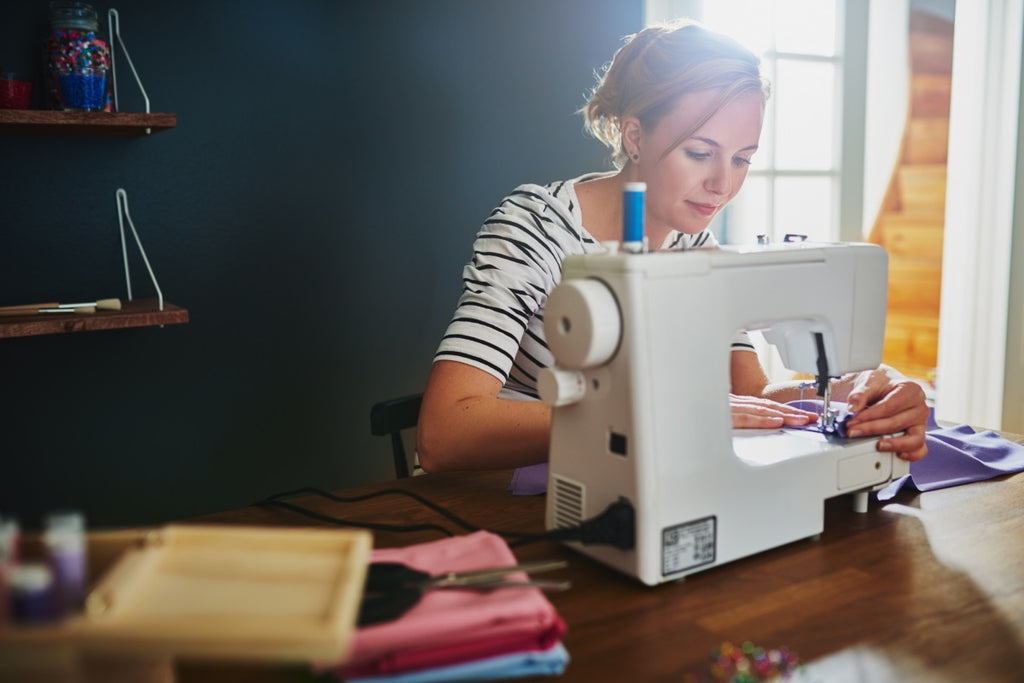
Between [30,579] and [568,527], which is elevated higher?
[30,579]

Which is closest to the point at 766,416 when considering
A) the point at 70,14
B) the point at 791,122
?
the point at 70,14

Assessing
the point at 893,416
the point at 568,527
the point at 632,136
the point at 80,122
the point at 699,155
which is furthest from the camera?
the point at 80,122

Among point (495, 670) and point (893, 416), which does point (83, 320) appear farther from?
point (893, 416)

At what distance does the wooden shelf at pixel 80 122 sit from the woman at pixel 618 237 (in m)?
0.78

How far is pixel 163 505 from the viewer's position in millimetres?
2105

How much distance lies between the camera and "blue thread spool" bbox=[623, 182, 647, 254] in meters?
0.93

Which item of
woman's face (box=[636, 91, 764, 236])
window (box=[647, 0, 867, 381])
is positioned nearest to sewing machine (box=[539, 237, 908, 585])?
woman's face (box=[636, 91, 764, 236])

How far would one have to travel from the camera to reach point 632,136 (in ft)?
5.06

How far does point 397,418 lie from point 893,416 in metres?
0.88

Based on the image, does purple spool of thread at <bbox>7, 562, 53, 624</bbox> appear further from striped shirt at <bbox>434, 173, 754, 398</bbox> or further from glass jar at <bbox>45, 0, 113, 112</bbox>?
glass jar at <bbox>45, 0, 113, 112</bbox>

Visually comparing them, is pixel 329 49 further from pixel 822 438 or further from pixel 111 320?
pixel 822 438

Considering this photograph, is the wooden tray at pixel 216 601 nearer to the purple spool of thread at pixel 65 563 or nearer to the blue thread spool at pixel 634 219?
the purple spool of thread at pixel 65 563

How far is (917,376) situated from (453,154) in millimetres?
3919

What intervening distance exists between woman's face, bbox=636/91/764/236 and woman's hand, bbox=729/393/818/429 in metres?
0.44
